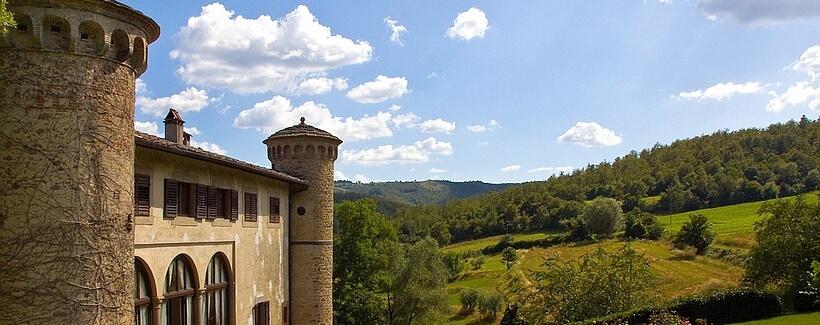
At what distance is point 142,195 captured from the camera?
13898 mm

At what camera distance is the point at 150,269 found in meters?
14.1

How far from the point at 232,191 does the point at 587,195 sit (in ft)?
419

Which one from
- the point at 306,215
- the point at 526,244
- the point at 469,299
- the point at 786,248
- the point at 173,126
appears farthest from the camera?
the point at 526,244

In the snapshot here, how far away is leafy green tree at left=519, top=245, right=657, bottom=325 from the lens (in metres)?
32.4

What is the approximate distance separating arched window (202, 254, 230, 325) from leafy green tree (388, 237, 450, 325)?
2858cm

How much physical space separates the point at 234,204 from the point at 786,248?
2794cm

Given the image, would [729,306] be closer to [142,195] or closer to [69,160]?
[142,195]

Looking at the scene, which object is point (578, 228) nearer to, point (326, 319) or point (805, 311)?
point (805, 311)

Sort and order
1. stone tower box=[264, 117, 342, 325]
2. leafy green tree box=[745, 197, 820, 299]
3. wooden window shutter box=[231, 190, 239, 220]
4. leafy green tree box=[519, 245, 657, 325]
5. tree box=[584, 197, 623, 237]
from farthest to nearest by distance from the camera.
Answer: tree box=[584, 197, 623, 237] < leafy green tree box=[745, 197, 820, 299] < leafy green tree box=[519, 245, 657, 325] < stone tower box=[264, 117, 342, 325] < wooden window shutter box=[231, 190, 239, 220]

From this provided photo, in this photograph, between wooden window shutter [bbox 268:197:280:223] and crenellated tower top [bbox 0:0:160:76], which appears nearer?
crenellated tower top [bbox 0:0:160:76]

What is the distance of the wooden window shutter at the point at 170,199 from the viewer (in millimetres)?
14977

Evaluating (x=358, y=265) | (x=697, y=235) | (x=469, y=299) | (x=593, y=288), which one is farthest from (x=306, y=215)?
(x=697, y=235)

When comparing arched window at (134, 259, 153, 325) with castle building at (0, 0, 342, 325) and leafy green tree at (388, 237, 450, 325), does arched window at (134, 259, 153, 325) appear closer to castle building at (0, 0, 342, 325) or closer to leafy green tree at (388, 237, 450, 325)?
→ castle building at (0, 0, 342, 325)

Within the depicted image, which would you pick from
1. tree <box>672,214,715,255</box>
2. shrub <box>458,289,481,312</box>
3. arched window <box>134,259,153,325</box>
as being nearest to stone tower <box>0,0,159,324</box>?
arched window <box>134,259,153,325</box>
